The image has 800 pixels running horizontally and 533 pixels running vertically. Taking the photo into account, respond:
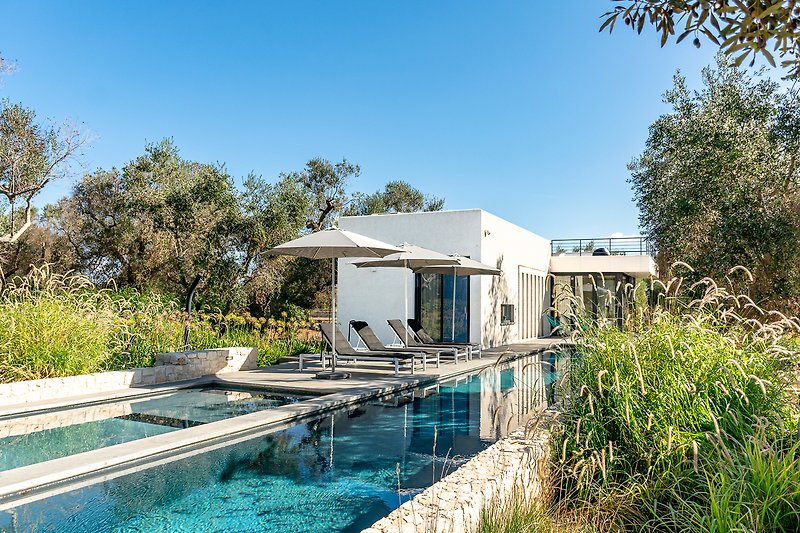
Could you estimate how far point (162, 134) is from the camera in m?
20.9

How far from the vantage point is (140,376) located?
31.8ft

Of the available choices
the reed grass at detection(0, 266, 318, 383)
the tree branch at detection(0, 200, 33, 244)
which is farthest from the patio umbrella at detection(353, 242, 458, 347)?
the tree branch at detection(0, 200, 33, 244)

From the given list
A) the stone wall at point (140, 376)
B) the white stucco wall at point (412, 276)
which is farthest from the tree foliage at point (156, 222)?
the stone wall at point (140, 376)

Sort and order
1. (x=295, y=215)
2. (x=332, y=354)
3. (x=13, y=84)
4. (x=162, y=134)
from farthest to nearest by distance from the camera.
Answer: (x=162, y=134), (x=295, y=215), (x=13, y=84), (x=332, y=354)

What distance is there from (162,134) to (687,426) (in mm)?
20760

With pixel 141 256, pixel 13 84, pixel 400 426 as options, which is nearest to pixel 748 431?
pixel 400 426

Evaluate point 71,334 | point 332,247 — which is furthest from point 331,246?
point 71,334

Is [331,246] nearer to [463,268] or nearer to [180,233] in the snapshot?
[463,268]

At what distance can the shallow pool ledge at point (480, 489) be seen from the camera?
3.03m

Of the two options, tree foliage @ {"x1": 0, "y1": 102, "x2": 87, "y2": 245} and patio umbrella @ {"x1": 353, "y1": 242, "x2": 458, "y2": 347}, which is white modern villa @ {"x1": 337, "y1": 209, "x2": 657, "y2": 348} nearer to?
patio umbrella @ {"x1": 353, "y1": 242, "x2": 458, "y2": 347}

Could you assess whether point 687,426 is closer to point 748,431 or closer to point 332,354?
point 748,431

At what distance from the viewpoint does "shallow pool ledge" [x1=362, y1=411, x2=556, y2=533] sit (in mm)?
3029

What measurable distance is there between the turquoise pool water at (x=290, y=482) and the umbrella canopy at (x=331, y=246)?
146 inches

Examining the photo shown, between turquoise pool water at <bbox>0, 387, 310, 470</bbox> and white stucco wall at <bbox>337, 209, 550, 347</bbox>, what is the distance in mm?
8803
